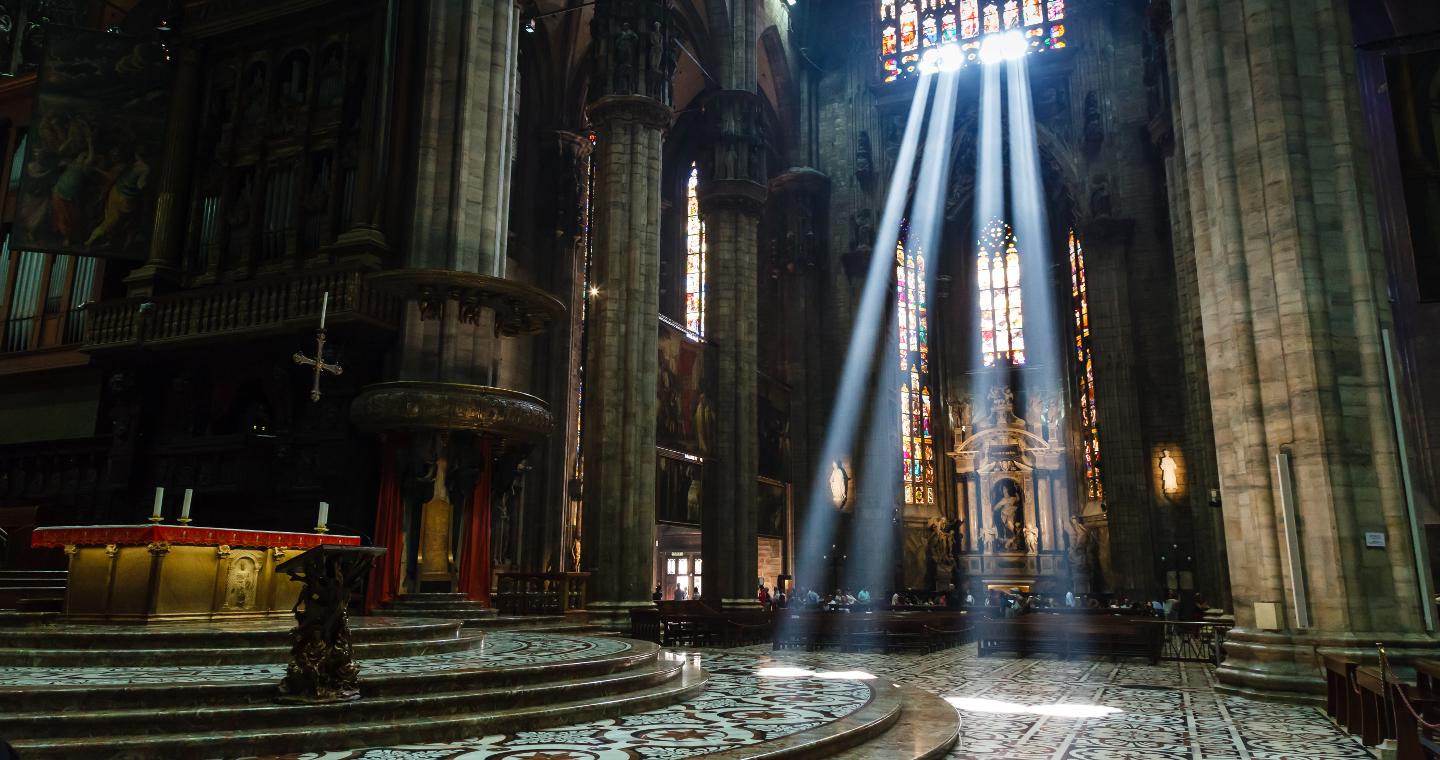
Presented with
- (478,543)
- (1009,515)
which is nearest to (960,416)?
(1009,515)

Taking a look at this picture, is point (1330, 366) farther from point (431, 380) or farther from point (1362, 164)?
point (431, 380)

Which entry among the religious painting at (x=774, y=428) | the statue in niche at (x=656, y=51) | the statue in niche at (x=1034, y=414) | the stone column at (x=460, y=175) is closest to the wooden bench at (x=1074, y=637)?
the stone column at (x=460, y=175)

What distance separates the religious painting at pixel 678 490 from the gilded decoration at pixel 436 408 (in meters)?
9.91

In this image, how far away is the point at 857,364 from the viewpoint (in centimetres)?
2955

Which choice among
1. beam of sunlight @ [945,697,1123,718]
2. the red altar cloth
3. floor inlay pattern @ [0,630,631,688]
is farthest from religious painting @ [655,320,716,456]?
beam of sunlight @ [945,697,1123,718]

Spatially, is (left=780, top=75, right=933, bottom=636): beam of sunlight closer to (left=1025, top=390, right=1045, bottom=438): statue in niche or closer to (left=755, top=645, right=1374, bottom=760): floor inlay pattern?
(left=1025, top=390, right=1045, bottom=438): statue in niche

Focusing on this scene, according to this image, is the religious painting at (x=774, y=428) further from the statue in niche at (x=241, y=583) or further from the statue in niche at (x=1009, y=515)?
the statue in niche at (x=241, y=583)

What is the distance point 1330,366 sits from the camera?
8961 millimetres

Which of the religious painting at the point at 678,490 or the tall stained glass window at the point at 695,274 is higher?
the tall stained glass window at the point at 695,274

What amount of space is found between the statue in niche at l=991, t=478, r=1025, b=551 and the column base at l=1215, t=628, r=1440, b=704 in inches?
830

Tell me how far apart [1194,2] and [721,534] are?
15.3m

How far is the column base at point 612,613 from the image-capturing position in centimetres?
1540

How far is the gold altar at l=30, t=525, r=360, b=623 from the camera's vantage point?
24.8ft

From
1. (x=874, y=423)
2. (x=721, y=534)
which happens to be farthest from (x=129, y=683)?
(x=874, y=423)
